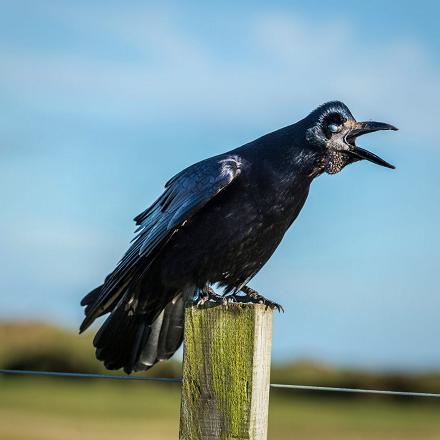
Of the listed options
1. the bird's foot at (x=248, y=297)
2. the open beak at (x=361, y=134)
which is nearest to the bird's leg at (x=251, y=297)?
the bird's foot at (x=248, y=297)

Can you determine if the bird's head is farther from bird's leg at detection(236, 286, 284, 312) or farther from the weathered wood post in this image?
the weathered wood post

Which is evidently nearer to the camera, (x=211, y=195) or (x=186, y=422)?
(x=186, y=422)

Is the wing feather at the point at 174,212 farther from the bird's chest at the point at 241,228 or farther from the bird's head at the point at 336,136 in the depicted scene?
the bird's head at the point at 336,136

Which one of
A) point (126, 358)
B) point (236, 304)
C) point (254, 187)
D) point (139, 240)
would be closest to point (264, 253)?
point (254, 187)

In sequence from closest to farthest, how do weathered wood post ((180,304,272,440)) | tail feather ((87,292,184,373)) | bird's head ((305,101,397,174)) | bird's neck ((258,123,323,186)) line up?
weathered wood post ((180,304,272,440)) → bird's neck ((258,123,323,186)) → bird's head ((305,101,397,174)) → tail feather ((87,292,184,373))

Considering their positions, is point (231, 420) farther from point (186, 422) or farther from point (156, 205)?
point (156, 205)

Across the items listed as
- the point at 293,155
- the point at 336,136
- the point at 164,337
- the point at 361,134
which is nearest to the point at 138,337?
the point at 164,337

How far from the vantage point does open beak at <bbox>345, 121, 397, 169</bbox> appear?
15.5 ft

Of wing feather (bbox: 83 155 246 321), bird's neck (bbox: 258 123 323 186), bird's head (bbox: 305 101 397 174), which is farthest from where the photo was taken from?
bird's head (bbox: 305 101 397 174)

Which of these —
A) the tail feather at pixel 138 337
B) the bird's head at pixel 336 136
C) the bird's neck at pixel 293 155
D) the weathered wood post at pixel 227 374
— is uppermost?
the bird's head at pixel 336 136

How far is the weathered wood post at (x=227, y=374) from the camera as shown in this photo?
3018 millimetres

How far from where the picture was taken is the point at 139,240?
4633 mm

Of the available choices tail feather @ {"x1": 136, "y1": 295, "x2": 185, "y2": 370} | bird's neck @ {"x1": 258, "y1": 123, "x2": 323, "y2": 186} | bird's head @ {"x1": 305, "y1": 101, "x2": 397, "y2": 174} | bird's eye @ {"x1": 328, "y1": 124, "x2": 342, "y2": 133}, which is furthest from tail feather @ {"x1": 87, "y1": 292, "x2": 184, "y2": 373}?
bird's eye @ {"x1": 328, "y1": 124, "x2": 342, "y2": 133}

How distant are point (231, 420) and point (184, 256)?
1609 mm
